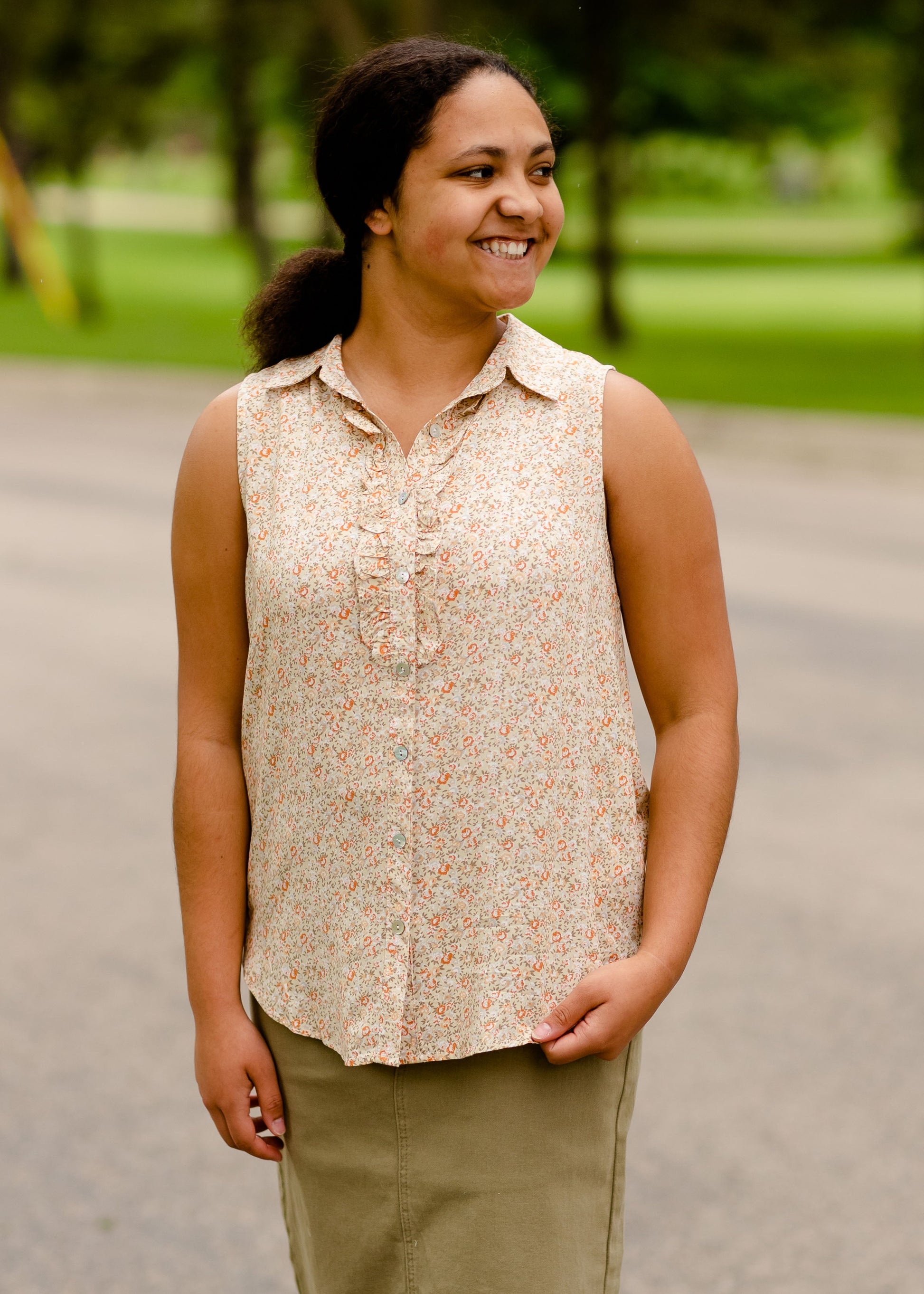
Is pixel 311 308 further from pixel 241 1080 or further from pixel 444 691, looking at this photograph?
pixel 241 1080

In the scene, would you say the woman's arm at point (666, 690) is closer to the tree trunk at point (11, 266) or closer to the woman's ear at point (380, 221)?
the woman's ear at point (380, 221)

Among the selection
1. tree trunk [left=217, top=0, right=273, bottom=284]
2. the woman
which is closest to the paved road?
the woman

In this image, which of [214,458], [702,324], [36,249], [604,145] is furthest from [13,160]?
[214,458]

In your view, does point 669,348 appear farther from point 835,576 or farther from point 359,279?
point 359,279

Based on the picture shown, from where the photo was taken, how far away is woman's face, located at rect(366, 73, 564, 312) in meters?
1.76

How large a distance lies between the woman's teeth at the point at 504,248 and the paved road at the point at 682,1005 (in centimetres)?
208

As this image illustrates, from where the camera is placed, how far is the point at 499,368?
1813mm

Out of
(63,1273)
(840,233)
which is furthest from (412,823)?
(840,233)

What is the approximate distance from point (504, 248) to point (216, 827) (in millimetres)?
725

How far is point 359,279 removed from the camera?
77.1 inches

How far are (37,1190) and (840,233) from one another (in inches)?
2278

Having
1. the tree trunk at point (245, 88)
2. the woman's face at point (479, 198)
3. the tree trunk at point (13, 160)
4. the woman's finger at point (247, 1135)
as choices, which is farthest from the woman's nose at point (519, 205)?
the tree trunk at point (13, 160)

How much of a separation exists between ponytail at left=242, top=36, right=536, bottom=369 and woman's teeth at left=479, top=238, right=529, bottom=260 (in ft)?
0.39

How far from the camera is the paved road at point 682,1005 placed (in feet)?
10.7
